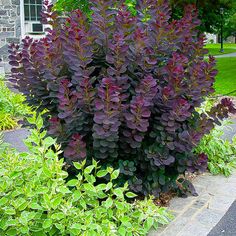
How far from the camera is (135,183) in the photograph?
3.16m

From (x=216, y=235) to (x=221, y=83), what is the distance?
9841mm

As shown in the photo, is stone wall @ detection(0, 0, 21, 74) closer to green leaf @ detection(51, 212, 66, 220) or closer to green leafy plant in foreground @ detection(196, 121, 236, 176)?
green leafy plant in foreground @ detection(196, 121, 236, 176)

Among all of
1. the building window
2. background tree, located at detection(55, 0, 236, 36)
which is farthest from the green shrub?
the building window

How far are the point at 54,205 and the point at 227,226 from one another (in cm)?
141

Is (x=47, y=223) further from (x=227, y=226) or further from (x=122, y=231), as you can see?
(x=227, y=226)

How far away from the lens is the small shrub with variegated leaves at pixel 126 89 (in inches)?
115

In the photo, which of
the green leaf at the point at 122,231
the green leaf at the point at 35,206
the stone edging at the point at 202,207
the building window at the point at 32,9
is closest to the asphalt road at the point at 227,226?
the stone edging at the point at 202,207

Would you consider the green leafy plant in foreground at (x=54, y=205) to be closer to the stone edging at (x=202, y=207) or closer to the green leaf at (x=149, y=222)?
the green leaf at (x=149, y=222)

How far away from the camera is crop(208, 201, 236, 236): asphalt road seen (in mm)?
2957

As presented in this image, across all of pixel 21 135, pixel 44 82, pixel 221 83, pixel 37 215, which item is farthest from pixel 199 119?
pixel 221 83

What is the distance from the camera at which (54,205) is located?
244 centimetres

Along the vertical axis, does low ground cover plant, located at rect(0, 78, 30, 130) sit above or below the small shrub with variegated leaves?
below

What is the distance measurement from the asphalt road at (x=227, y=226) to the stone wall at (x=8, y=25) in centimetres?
996

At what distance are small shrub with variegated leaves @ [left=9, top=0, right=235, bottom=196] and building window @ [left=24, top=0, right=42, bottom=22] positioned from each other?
9.63 meters
